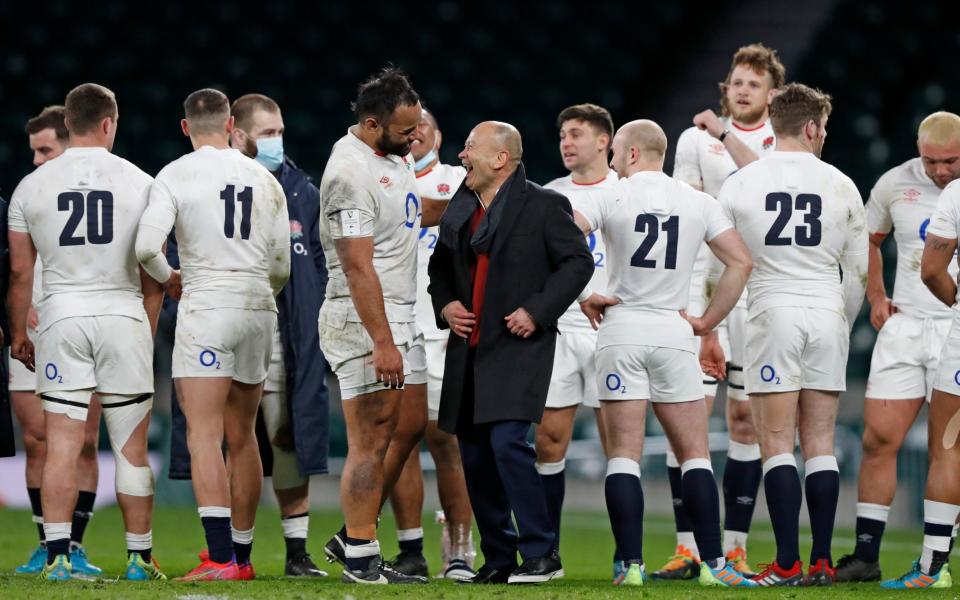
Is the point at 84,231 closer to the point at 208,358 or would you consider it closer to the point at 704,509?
the point at 208,358

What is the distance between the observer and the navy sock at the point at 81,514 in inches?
283

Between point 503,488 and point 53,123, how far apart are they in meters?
3.44

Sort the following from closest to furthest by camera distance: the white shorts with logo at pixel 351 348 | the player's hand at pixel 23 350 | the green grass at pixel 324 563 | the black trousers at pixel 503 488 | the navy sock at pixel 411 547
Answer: the green grass at pixel 324 563 < the black trousers at pixel 503 488 < the white shorts with logo at pixel 351 348 < the player's hand at pixel 23 350 < the navy sock at pixel 411 547

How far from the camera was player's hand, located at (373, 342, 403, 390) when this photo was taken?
5961 mm

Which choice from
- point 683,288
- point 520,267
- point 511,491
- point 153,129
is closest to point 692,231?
point 683,288

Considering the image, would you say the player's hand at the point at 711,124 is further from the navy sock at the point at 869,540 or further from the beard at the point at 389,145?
the navy sock at the point at 869,540

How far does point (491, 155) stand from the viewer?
20.3 feet

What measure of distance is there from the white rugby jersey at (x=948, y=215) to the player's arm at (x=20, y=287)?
414cm

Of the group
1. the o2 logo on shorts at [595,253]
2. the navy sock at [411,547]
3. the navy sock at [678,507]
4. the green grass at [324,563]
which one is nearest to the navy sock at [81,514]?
the green grass at [324,563]

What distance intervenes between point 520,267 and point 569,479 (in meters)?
9.20

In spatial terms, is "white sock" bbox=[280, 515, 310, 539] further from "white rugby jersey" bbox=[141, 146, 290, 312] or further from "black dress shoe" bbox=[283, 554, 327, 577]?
"white rugby jersey" bbox=[141, 146, 290, 312]

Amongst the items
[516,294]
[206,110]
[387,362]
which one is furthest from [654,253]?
[206,110]

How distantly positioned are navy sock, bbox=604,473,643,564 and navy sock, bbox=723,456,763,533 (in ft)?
4.00

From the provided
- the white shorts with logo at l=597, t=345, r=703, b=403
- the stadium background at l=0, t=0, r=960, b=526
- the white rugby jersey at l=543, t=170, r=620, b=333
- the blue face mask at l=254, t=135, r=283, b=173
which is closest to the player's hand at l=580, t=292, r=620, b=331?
the white shorts with logo at l=597, t=345, r=703, b=403
